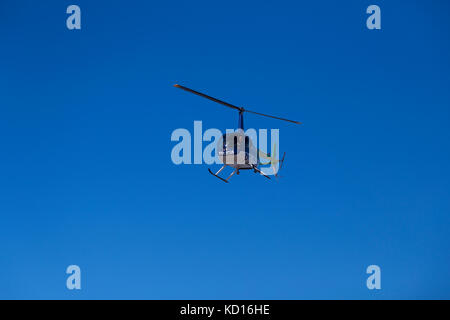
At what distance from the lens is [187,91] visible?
638 inches

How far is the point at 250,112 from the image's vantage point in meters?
19.8

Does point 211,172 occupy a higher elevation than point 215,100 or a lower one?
lower
